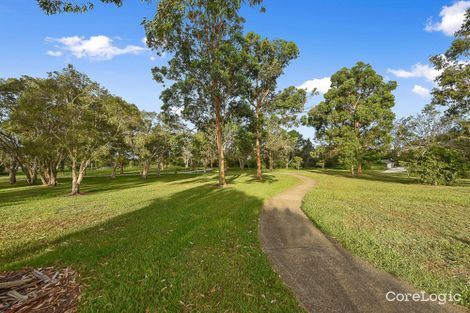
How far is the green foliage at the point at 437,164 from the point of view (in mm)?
19781

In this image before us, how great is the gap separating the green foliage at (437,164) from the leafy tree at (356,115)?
20.0 ft

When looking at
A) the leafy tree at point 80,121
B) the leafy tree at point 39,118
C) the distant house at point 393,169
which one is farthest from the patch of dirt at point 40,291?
the distant house at point 393,169

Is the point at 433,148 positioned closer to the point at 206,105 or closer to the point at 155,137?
the point at 206,105

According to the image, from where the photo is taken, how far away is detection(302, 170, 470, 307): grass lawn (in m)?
4.59

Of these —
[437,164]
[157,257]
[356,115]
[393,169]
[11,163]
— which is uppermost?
[356,115]

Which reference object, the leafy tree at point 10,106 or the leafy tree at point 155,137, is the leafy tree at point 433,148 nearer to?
the leafy tree at point 155,137

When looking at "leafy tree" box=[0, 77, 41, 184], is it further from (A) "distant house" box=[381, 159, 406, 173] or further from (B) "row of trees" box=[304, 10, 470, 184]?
(A) "distant house" box=[381, 159, 406, 173]

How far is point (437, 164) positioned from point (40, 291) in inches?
1084

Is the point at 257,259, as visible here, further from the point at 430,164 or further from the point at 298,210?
the point at 430,164

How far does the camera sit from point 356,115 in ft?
104

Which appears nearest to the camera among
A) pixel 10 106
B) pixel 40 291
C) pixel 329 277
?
pixel 40 291

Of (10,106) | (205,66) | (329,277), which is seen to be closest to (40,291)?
(329,277)

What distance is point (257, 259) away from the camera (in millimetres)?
5316

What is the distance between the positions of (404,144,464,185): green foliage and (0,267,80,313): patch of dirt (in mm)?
26462
